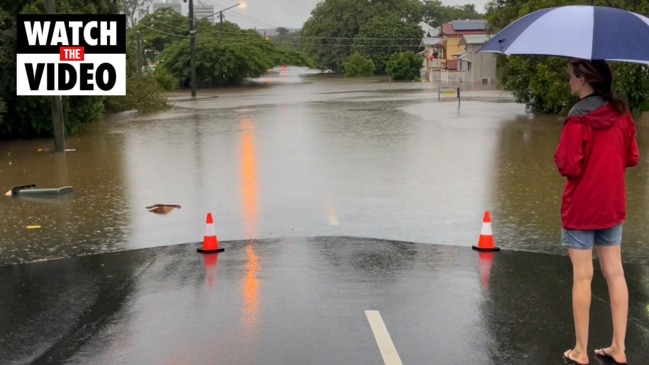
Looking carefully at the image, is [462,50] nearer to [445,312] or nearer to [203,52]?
[203,52]

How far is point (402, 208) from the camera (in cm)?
1102

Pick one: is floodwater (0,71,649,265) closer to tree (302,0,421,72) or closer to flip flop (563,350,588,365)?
flip flop (563,350,588,365)

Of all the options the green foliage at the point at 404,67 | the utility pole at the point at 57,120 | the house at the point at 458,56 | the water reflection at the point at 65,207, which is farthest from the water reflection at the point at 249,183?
the green foliage at the point at 404,67

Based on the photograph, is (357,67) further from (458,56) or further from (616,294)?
(616,294)

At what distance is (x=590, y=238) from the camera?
4750 mm

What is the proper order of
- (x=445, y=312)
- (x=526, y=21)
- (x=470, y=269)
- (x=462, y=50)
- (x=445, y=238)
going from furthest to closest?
(x=462, y=50) < (x=445, y=238) < (x=470, y=269) < (x=445, y=312) < (x=526, y=21)

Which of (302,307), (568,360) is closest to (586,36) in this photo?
A: (568,360)

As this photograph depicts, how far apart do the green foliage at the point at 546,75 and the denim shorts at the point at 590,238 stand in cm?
1567

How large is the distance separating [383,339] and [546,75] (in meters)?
20.8

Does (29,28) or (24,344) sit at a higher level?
(29,28)

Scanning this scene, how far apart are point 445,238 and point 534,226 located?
139 cm

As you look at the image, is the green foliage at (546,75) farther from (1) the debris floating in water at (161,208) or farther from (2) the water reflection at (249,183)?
(1) the debris floating in water at (161,208)

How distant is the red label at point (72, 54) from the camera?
612 inches

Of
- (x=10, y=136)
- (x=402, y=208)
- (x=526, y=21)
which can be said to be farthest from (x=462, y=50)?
(x=526, y=21)
